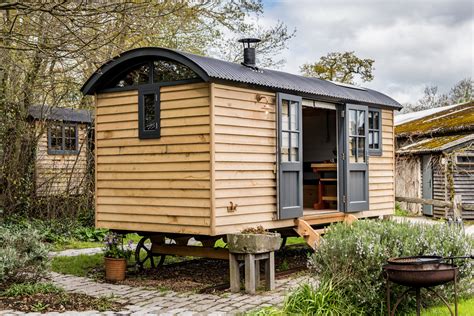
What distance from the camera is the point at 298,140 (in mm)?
9859

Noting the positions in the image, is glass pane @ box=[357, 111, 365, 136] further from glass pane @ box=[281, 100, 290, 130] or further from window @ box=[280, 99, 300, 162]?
glass pane @ box=[281, 100, 290, 130]

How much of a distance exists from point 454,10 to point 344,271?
1393 cm

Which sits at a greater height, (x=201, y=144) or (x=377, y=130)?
(x=377, y=130)

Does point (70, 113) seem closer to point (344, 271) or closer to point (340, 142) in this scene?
point (340, 142)

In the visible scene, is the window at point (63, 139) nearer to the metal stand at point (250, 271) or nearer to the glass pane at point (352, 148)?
the glass pane at point (352, 148)

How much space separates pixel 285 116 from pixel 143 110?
87.0 inches

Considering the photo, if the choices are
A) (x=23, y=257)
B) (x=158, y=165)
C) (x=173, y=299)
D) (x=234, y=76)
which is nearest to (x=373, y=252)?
(x=173, y=299)

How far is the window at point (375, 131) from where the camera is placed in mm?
11620

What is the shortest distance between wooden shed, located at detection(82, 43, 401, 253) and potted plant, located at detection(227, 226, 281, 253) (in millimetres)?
245

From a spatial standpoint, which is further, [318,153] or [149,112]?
[318,153]

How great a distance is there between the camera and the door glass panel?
9.72 metres

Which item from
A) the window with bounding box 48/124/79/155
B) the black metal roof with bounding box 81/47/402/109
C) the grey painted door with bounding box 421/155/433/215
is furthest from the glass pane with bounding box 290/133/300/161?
the grey painted door with bounding box 421/155/433/215

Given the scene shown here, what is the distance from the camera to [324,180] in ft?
38.8

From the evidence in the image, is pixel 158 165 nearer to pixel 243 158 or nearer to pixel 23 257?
pixel 243 158
